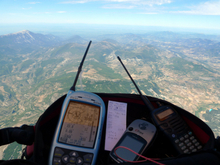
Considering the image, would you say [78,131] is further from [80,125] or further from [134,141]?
[134,141]

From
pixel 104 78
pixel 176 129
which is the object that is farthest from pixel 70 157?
pixel 104 78

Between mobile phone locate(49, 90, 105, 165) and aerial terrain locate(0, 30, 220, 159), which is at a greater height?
mobile phone locate(49, 90, 105, 165)

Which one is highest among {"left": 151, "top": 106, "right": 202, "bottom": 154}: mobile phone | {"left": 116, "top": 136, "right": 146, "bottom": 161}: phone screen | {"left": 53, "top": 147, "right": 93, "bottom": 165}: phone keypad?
{"left": 151, "top": 106, "right": 202, "bottom": 154}: mobile phone

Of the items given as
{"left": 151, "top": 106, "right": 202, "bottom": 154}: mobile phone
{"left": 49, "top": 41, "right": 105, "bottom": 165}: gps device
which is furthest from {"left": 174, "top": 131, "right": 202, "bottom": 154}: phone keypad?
{"left": 49, "top": 41, "right": 105, "bottom": 165}: gps device

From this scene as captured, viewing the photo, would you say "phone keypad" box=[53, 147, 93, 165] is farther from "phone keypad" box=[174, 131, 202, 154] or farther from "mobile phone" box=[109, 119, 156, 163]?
"phone keypad" box=[174, 131, 202, 154]

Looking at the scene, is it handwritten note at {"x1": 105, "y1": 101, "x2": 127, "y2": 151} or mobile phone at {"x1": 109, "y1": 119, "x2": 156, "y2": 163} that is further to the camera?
handwritten note at {"x1": 105, "y1": 101, "x2": 127, "y2": 151}

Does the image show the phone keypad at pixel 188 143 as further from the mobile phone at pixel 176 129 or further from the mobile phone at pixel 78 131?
the mobile phone at pixel 78 131

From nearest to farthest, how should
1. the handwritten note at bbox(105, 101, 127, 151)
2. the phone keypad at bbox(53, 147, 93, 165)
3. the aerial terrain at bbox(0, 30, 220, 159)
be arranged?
1. the phone keypad at bbox(53, 147, 93, 165)
2. the handwritten note at bbox(105, 101, 127, 151)
3. the aerial terrain at bbox(0, 30, 220, 159)

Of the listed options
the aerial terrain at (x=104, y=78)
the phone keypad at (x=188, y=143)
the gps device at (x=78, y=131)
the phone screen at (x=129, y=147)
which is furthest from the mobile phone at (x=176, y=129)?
the aerial terrain at (x=104, y=78)
